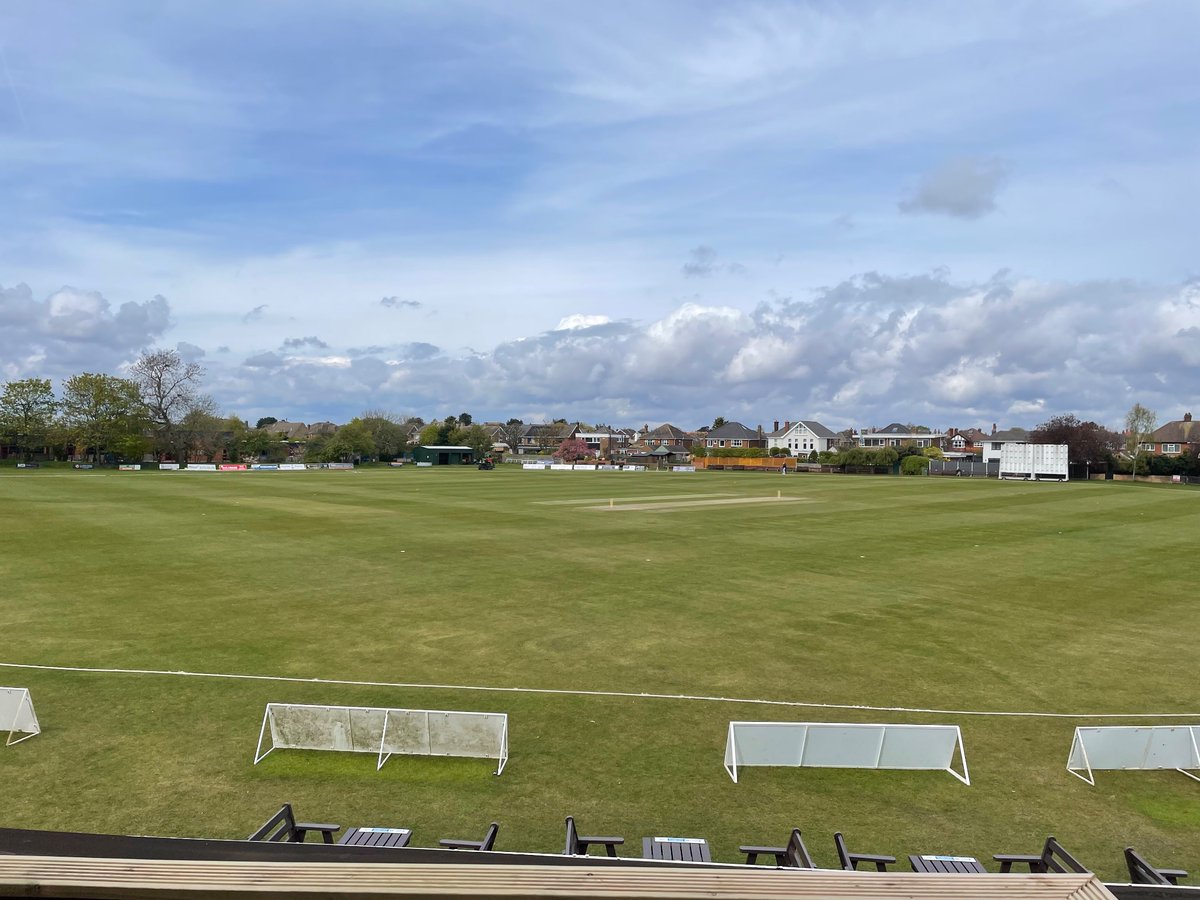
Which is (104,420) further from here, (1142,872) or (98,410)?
(1142,872)

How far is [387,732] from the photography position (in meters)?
10.7

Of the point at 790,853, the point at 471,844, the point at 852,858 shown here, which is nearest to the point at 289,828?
the point at 471,844

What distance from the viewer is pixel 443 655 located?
15.9 meters

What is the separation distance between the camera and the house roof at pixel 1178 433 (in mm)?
139875

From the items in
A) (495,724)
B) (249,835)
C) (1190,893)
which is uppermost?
(1190,893)

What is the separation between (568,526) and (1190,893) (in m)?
33.7

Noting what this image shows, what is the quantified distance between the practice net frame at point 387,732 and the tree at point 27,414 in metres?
130

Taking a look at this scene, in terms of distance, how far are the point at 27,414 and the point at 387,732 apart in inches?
5339

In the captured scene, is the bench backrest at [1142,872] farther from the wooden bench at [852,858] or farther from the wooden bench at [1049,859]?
the wooden bench at [852,858]

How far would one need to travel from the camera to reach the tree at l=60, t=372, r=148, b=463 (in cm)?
11250

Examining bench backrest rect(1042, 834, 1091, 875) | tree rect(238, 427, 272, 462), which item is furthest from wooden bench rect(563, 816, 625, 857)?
tree rect(238, 427, 272, 462)

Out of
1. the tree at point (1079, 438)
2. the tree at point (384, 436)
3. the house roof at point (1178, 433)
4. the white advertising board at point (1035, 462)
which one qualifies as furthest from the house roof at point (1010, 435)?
the tree at point (384, 436)

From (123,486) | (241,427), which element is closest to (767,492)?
(123,486)

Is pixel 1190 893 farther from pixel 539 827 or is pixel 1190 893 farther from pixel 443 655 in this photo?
pixel 443 655
